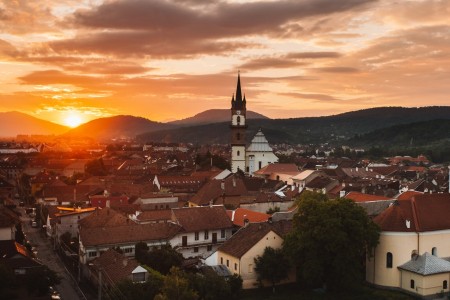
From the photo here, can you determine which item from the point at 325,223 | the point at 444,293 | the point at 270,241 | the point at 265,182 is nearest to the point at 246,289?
the point at 270,241

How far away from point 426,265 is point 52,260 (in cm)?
3467

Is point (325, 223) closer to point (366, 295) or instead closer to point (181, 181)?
point (366, 295)

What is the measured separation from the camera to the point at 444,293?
39938mm

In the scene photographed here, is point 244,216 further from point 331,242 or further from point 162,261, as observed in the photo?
point 331,242

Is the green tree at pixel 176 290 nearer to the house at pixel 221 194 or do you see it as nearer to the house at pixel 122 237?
the house at pixel 122 237

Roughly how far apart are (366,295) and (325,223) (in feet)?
20.4

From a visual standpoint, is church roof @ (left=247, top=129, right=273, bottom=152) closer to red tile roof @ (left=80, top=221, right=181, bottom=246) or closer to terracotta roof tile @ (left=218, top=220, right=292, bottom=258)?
red tile roof @ (left=80, top=221, right=181, bottom=246)

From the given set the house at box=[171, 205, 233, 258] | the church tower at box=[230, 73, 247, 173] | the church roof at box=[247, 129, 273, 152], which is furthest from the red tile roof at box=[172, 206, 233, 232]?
the church roof at box=[247, 129, 273, 152]

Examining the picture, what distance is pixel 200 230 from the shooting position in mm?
50250

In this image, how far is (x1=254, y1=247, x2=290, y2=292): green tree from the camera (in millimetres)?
40656

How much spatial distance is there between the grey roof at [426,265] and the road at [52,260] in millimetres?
25053

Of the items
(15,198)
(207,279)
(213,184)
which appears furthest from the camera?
(15,198)

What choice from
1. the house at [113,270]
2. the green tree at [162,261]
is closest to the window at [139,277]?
the house at [113,270]

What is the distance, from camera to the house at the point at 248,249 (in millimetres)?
41312
